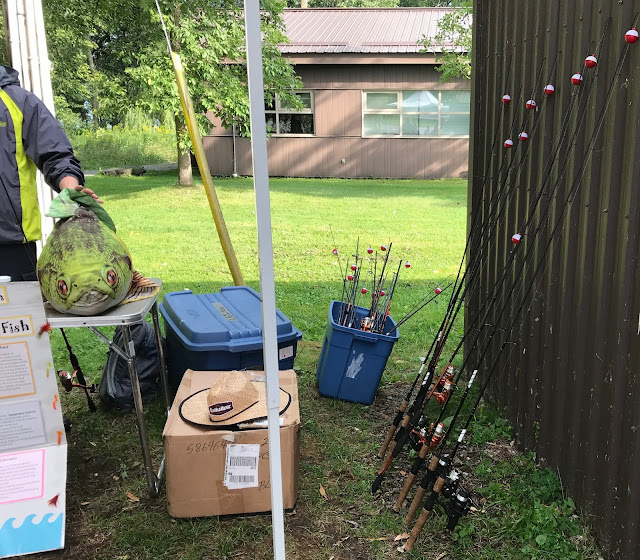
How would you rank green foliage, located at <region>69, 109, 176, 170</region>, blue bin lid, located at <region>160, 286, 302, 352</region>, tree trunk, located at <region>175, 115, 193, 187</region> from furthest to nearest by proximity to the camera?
1. green foliage, located at <region>69, 109, 176, 170</region>
2. tree trunk, located at <region>175, 115, 193, 187</region>
3. blue bin lid, located at <region>160, 286, 302, 352</region>

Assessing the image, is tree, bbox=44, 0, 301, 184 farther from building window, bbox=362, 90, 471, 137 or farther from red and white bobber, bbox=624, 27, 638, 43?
red and white bobber, bbox=624, 27, 638, 43

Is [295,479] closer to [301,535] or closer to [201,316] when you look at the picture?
[301,535]

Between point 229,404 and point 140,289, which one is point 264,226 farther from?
point 140,289

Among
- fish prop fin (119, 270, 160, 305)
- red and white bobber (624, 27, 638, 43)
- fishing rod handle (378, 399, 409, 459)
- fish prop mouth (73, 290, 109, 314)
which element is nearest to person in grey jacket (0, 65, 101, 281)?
fish prop fin (119, 270, 160, 305)

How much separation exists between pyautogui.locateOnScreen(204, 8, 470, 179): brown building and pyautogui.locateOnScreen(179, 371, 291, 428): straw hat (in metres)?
12.5

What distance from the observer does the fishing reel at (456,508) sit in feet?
7.26

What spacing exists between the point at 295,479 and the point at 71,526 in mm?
866

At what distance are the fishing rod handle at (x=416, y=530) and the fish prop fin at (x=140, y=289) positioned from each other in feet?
4.27

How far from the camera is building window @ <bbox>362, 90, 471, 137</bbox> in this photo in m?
14.3

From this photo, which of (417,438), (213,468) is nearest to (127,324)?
(213,468)

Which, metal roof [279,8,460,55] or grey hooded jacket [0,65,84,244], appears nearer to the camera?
grey hooded jacket [0,65,84,244]

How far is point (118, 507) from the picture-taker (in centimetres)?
251

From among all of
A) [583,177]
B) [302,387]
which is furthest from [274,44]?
[583,177]

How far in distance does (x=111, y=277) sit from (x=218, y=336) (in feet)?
2.59
